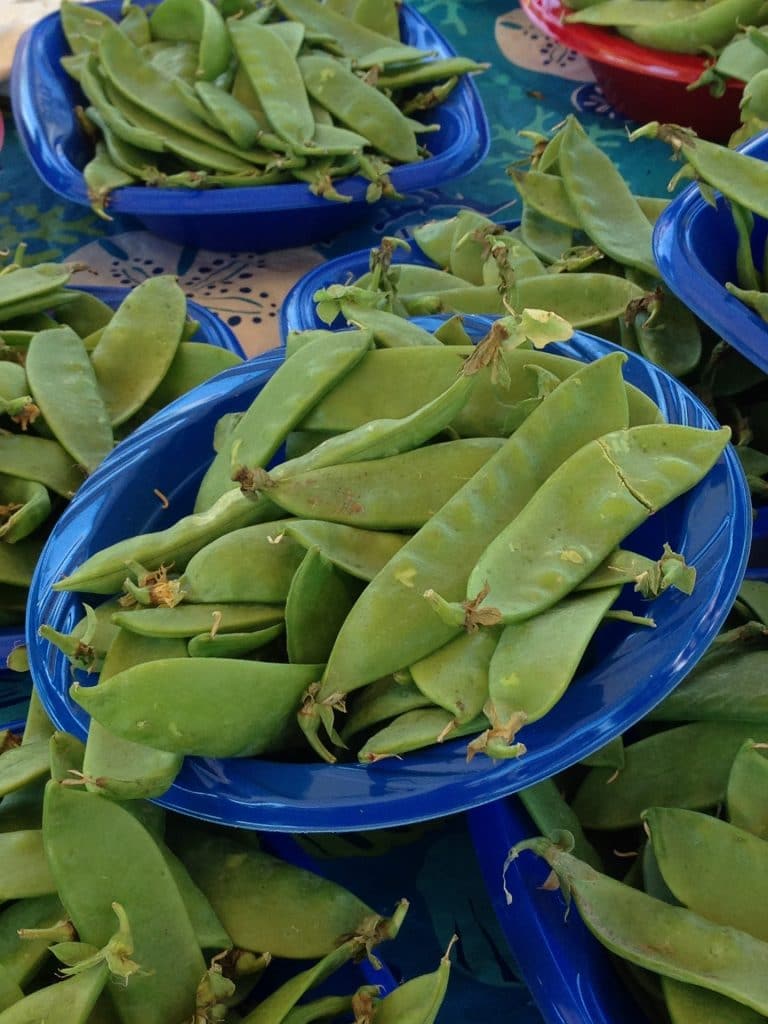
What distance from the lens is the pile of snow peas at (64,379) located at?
31.4 inches

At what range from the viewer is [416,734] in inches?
21.2

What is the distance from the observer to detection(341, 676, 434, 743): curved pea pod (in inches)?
22.5

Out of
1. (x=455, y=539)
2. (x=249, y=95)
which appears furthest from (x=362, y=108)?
(x=455, y=539)

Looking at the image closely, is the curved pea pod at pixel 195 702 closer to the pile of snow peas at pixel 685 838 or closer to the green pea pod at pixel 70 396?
the pile of snow peas at pixel 685 838

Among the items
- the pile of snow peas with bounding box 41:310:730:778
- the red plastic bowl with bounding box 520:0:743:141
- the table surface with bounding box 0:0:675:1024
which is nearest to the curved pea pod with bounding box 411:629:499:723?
the pile of snow peas with bounding box 41:310:730:778

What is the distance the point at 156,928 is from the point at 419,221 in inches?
38.4

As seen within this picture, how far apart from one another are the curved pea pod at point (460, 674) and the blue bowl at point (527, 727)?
0.02 meters

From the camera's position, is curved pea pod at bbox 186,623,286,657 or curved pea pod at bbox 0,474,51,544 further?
curved pea pod at bbox 0,474,51,544

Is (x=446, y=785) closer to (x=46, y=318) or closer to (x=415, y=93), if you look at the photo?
(x=46, y=318)

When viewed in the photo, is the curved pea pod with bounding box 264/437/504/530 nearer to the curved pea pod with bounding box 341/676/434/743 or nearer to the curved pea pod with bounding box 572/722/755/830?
the curved pea pod with bounding box 341/676/434/743

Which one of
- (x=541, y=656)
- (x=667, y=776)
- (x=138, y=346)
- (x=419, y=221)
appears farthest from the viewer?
(x=419, y=221)

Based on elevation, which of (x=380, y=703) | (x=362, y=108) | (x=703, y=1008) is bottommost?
(x=703, y=1008)

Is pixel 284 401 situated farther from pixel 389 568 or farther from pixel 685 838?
pixel 685 838

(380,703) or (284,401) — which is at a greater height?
(284,401)
